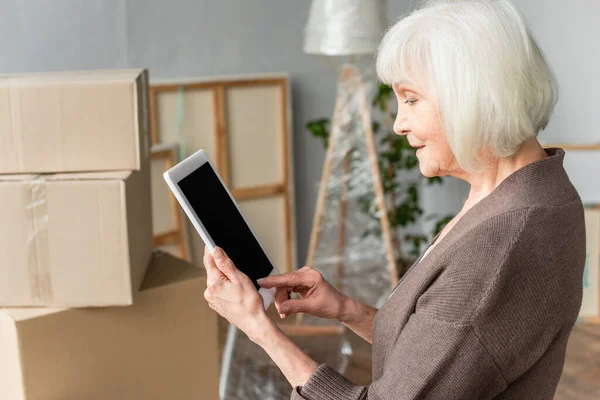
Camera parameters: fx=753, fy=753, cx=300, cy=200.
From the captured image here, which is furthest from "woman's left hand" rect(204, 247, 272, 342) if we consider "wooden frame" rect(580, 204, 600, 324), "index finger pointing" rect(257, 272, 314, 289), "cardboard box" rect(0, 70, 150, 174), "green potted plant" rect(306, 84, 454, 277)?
"wooden frame" rect(580, 204, 600, 324)

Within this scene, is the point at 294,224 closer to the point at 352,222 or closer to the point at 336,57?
the point at 352,222

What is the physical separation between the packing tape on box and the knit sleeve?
81 centimetres

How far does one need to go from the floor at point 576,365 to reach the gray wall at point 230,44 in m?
0.70

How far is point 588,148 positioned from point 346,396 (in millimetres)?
2509

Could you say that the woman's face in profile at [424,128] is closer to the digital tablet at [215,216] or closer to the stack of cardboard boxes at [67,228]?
the digital tablet at [215,216]

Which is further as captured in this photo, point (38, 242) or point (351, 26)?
point (351, 26)

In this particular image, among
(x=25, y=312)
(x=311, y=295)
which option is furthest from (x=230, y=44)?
(x=311, y=295)

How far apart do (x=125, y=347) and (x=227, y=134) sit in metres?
1.84

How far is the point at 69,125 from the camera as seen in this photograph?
1.58 meters

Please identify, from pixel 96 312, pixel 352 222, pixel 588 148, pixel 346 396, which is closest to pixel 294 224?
pixel 352 222

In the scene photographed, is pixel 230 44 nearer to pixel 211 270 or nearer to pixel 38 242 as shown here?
pixel 38 242

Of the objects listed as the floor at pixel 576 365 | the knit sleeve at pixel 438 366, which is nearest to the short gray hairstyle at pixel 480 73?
the knit sleeve at pixel 438 366

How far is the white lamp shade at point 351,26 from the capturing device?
109 inches

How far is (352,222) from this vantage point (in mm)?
3752
